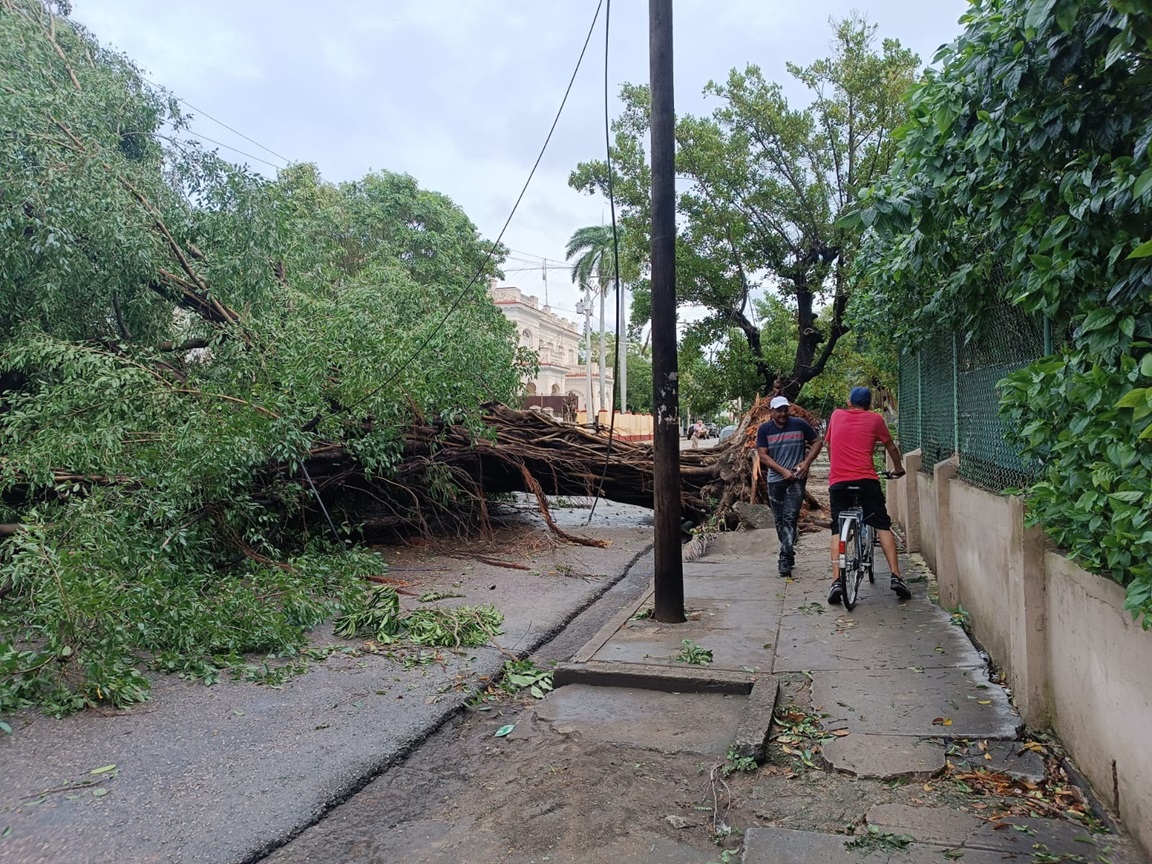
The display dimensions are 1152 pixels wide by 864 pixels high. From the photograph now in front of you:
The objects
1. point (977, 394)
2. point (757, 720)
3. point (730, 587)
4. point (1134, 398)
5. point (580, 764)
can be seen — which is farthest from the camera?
point (730, 587)

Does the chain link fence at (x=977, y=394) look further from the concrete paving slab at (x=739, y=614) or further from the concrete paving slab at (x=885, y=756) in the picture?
the concrete paving slab at (x=739, y=614)

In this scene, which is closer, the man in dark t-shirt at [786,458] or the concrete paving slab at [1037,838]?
the concrete paving slab at [1037,838]

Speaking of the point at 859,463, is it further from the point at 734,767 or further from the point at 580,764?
the point at 580,764

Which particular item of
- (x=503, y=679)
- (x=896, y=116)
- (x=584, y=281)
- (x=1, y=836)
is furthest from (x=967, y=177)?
(x=584, y=281)

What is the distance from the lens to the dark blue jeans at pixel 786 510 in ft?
26.6

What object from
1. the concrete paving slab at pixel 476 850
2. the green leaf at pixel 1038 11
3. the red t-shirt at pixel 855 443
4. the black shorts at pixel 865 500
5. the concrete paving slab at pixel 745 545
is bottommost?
the concrete paving slab at pixel 476 850

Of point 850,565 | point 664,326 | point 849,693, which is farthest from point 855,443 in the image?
point 849,693

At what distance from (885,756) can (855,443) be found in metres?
3.50

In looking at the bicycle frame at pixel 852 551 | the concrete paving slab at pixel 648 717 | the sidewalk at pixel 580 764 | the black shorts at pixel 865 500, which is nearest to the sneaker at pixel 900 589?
the bicycle frame at pixel 852 551

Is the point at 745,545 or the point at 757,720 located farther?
the point at 745,545

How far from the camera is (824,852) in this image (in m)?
3.17

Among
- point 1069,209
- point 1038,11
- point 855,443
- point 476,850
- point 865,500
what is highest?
point 1038,11

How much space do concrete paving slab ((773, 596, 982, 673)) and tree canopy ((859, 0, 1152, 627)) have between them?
5.64 ft

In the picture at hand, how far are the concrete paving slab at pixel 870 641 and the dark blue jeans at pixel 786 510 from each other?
1.47 m
